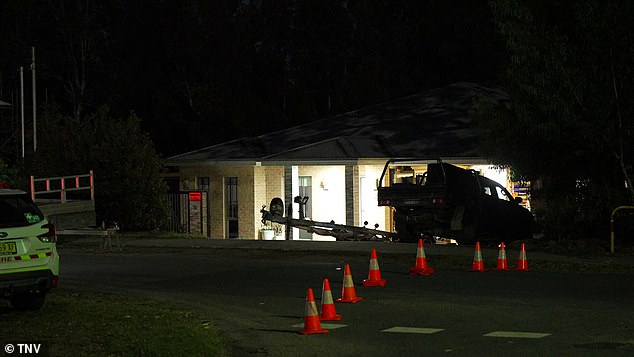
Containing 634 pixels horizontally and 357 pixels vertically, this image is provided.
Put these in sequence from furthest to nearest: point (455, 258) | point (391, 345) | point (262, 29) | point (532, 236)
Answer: point (262, 29) < point (532, 236) < point (455, 258) < point (391, 345)

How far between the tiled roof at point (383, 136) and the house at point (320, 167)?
0.11ft

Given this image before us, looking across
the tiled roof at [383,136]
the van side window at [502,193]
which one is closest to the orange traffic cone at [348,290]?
the van side window at [502,193]

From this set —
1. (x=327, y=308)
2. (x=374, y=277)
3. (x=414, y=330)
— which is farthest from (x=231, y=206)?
(x=414, y=330)

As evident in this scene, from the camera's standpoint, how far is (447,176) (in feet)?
84.9

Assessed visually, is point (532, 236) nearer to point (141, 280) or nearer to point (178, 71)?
point (141, 280)

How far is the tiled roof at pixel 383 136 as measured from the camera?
32281 millimetres

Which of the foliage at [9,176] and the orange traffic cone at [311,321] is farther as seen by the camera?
the foliage at [9,176]

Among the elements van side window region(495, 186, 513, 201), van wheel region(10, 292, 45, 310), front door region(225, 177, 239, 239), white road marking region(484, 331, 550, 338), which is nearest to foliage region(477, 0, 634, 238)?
van side window region(495, 186, 513, 201)

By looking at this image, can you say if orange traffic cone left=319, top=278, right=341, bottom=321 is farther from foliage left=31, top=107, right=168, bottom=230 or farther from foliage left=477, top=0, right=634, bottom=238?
foliage left=31, top=107, right=168, bottom=230

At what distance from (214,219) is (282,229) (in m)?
2.46

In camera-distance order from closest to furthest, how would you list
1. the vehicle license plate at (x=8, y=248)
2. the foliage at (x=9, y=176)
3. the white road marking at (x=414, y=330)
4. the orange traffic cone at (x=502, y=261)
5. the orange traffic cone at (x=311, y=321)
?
1. the orange traffic cone at (x=311, y=321)
2. the white road marking at (x=414, y=330)
3. the vehicle license plate at (x=8, y=248)
4. the orange traffic cone at (x=502, y=261)
5. the foliage at (x=9, y=176)

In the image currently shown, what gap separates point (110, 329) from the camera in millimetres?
12742

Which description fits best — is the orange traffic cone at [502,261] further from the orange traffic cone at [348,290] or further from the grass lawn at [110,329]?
the grass lawn at [110,329]

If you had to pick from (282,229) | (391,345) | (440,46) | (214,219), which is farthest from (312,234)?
(440,46)
